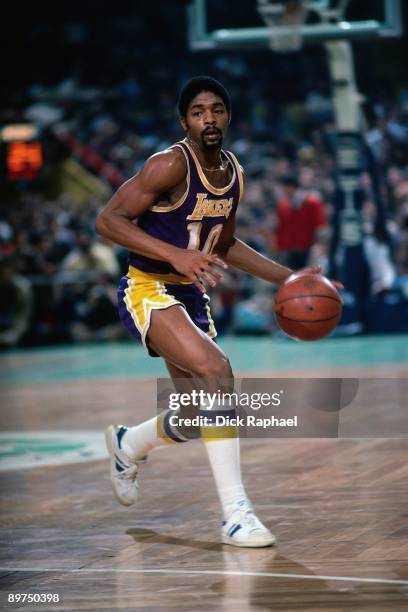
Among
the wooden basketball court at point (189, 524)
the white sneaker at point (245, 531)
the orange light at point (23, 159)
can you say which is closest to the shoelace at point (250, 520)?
the white sneaker at point (245, 531)

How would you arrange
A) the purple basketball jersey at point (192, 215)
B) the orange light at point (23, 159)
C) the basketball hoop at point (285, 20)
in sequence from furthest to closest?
1. the orange light at point (23, 159)
2. the basketball hoop at point (285, 20)
3. the purple basketball jersey at point (192, 215)

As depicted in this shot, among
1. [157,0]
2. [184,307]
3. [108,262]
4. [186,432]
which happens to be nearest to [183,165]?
[184,307]

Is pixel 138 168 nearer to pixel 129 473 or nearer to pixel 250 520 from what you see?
pixel 129 473

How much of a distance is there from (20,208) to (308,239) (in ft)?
26.8

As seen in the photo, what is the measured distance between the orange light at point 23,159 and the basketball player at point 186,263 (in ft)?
50.3

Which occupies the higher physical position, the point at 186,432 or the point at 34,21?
the point at 34,21

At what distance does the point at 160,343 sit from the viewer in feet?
16.5

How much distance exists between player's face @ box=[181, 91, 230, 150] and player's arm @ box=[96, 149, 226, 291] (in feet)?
0.45

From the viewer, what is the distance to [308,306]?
503 centimetres

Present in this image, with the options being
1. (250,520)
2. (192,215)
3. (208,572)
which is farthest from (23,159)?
(208,572)

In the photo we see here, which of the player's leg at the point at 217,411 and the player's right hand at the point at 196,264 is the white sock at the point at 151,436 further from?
Result: the player's right hand at the point at 196,264

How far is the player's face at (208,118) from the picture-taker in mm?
5055

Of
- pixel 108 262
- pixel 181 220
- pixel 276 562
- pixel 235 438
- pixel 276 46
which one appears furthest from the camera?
pixel 108 262

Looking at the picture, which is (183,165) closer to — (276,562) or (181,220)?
(181,220)
